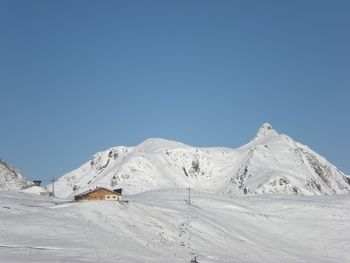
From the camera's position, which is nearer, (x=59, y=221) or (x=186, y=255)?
(x=186, y=255)

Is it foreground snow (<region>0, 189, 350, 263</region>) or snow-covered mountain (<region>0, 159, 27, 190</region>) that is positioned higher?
snow-covered mountain (<region>0, 159, 27, 190</region>)

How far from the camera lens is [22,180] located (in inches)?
5920

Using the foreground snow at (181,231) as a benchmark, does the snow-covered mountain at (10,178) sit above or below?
above

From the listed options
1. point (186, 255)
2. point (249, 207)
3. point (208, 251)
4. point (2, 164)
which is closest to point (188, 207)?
point (249, 207)

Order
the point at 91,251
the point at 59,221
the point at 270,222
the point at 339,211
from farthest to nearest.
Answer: the point at 339,211 < the point at 270,222 < the point at 59,221 < the point at 91,251

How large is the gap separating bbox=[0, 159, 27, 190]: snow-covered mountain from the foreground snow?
57.2 m

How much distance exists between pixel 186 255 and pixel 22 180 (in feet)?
347

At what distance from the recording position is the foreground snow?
46.3 m

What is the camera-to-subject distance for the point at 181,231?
67.2 m

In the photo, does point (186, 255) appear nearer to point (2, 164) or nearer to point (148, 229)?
point (148, 229)

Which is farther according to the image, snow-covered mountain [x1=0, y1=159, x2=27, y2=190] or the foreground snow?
snow-covered mountain [x1=0, y1=159, x2=27, y2=190]

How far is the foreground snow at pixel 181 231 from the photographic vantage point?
46.3 m

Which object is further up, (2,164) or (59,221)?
Answer: (2,164)

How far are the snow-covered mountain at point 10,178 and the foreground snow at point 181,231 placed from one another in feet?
188
